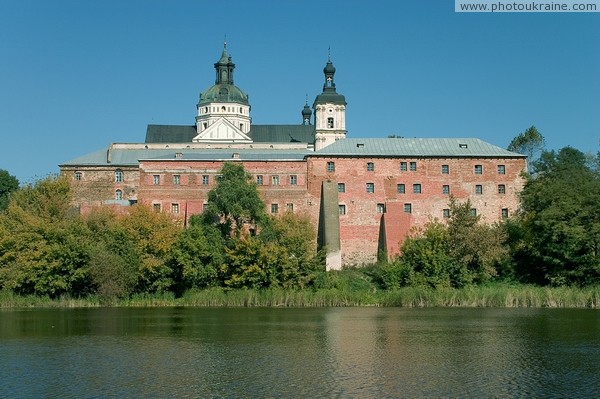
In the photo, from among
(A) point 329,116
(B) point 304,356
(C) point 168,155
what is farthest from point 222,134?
(B) point 304,356

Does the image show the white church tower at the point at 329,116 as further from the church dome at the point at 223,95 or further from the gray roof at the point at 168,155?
the gray roof at the point at 168,155

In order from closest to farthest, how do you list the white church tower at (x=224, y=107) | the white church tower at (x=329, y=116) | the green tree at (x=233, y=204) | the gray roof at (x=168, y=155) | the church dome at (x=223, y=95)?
the green tree at (x=233, y=204) < the gray roof at (x=168, y=155) < the white church tower at (x=329, y=116) < the white church tower at (x=224, y=107) < the church dome at (x=223, y=95)

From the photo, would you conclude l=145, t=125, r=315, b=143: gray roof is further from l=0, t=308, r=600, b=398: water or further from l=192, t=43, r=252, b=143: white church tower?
l=0, t=308, r=600, b=398: water

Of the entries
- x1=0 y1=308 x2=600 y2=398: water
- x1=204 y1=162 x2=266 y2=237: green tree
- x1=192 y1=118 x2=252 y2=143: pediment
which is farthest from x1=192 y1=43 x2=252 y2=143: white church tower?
x1=0 y1=308 x2=600 y2=398: water

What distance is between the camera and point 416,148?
45844mm

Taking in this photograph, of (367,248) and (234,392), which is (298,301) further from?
(234,392)

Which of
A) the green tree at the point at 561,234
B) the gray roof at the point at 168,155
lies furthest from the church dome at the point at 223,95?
the green tree at the point at 561,234

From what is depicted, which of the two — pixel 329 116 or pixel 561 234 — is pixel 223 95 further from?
pixel 561 234

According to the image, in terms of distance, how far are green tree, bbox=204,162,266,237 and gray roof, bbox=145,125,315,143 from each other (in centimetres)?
2553

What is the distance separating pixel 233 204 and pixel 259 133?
1162 inches

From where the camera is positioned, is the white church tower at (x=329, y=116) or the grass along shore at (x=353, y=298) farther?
the white church tower at (x=329, y=116)

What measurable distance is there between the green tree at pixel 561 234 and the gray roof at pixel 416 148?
22.7ft

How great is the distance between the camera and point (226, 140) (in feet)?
208

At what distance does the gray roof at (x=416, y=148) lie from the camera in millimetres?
45031
